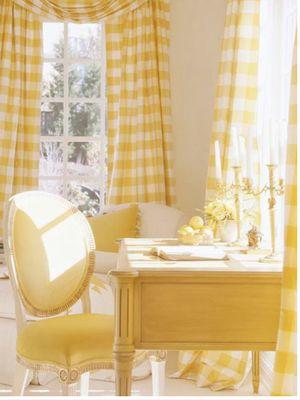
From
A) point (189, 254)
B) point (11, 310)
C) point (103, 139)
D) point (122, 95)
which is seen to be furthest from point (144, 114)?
point (189, 254)

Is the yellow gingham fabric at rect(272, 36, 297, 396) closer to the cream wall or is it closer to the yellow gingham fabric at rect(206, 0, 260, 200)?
the yellow gingham fabric at rect(206, 0, 260, 200)

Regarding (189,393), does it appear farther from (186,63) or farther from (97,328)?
(186,63)

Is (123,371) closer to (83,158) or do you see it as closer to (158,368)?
(158,368)

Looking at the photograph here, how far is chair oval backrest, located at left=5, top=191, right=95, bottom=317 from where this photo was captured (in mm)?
2756

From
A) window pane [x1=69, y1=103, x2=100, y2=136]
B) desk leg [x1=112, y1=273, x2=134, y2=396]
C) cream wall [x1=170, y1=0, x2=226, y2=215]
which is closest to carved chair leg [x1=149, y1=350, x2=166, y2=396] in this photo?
desk leg [x1=112, y1=273, x2=134, y2=396]

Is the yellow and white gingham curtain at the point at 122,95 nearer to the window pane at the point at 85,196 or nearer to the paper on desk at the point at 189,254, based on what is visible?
the window pane at the point at 85,196

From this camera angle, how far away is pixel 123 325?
2.15 metres

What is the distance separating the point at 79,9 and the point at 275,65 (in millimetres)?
1692

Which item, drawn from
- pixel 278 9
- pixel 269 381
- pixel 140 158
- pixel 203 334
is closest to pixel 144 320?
pixel 203 334

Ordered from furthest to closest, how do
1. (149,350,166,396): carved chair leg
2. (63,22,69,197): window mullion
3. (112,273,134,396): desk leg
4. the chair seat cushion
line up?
(63,22,69,197): window mullion, (149,350,166,396): carved chair leg, the chair seat cushion, (112,273,134,396): desk leg

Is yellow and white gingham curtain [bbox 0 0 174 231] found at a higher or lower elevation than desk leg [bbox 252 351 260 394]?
higher

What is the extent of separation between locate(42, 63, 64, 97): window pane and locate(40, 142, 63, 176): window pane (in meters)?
0.36

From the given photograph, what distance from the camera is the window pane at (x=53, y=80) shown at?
511cm

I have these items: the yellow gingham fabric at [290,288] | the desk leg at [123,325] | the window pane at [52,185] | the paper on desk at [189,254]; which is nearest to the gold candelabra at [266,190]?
the paper on desk at [189,254]
